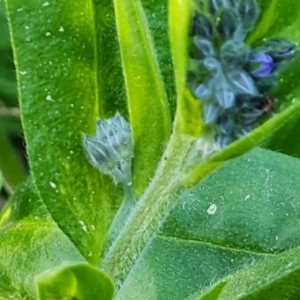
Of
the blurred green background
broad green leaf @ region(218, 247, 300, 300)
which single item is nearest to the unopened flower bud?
broad green leaf @ region(218, 247, 300, 300)

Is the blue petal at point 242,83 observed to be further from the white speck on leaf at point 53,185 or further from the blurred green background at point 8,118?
the blurred green background at point 8,118

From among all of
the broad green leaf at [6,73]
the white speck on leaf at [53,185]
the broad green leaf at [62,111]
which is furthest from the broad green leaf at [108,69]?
the broad green leaf at [6,73]

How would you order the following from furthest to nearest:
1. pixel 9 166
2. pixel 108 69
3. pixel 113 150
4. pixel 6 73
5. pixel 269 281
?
pixel 6 73 < pixel 9 166 < pixel 108 69 < pixel 113 150 < pixel 269 281

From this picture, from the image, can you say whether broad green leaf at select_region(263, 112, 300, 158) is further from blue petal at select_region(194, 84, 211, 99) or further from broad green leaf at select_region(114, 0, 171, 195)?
blue petal at select_region(194, 84, 211, 99)

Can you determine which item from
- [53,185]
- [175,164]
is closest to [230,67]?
[175,164]

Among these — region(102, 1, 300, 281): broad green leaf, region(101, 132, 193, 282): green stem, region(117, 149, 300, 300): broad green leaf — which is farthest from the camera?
region(117, 149, 300, 300): broad green leaf

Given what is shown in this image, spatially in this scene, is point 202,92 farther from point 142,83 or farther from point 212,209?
point 212,209
